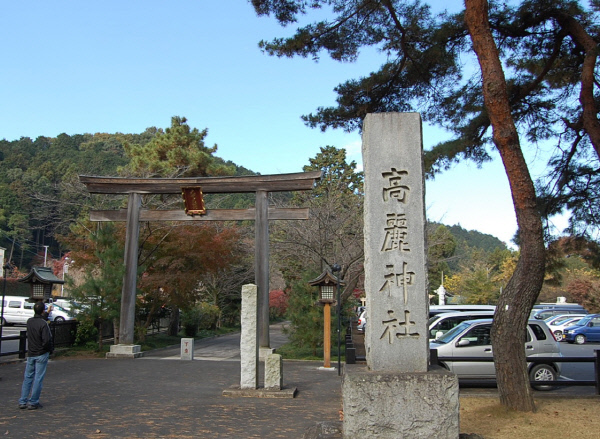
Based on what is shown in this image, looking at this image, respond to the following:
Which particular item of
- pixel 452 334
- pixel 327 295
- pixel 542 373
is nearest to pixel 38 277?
pixel 327 295

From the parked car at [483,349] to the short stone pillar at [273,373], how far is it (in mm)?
3443

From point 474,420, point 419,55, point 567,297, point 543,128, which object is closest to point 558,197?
point 543,128

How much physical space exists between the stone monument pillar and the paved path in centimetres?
210

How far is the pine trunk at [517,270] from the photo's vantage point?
7473 millimetres

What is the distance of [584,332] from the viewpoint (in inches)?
976

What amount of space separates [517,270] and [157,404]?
6.45 meters

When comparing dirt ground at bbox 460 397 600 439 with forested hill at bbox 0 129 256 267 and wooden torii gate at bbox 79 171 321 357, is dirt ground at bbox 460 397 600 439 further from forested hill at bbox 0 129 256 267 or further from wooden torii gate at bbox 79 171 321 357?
forested hill at bbox 0 129 256 267

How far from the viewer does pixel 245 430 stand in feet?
23.4

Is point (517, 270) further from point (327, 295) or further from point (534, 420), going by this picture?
point (327, 295)

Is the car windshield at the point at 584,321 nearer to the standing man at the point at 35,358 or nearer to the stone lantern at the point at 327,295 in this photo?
the stone lantern at the point at 327,295

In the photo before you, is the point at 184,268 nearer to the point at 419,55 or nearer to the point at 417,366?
the point at 419,55

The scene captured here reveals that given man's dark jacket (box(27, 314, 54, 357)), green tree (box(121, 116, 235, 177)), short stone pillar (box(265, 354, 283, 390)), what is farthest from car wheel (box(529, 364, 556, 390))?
green tree (box(121, 116, 235, 177))

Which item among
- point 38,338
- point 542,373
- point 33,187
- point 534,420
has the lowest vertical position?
point 534,420

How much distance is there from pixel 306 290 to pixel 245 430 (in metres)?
10.6
